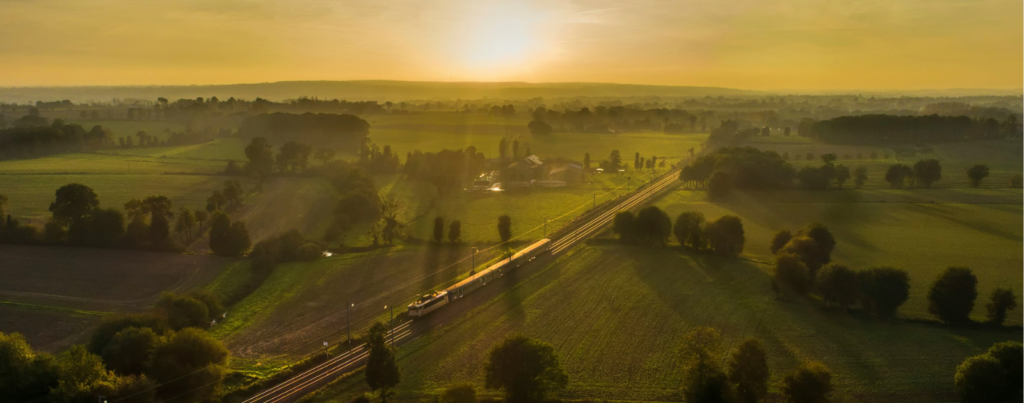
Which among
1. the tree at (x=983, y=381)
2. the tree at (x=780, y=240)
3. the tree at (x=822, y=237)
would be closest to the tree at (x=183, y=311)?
the tree at (x=983, y=381)

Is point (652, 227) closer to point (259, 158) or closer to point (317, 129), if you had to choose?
point (259, 158)

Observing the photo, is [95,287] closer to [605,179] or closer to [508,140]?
[605,179]

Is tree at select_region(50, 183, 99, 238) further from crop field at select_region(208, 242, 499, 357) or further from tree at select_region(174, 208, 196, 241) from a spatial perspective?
crop field at select_region(208, 242, 499, 357)

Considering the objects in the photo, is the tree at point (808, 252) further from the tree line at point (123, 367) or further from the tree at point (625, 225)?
the tree line at point (123, 367)

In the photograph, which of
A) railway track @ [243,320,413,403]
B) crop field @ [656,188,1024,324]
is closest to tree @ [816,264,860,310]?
crop field @ [656,188,1024,324]

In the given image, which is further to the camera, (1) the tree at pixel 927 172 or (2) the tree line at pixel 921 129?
(2) the tree line at pixel 921 129

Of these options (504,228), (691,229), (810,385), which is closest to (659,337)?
(810,385)
